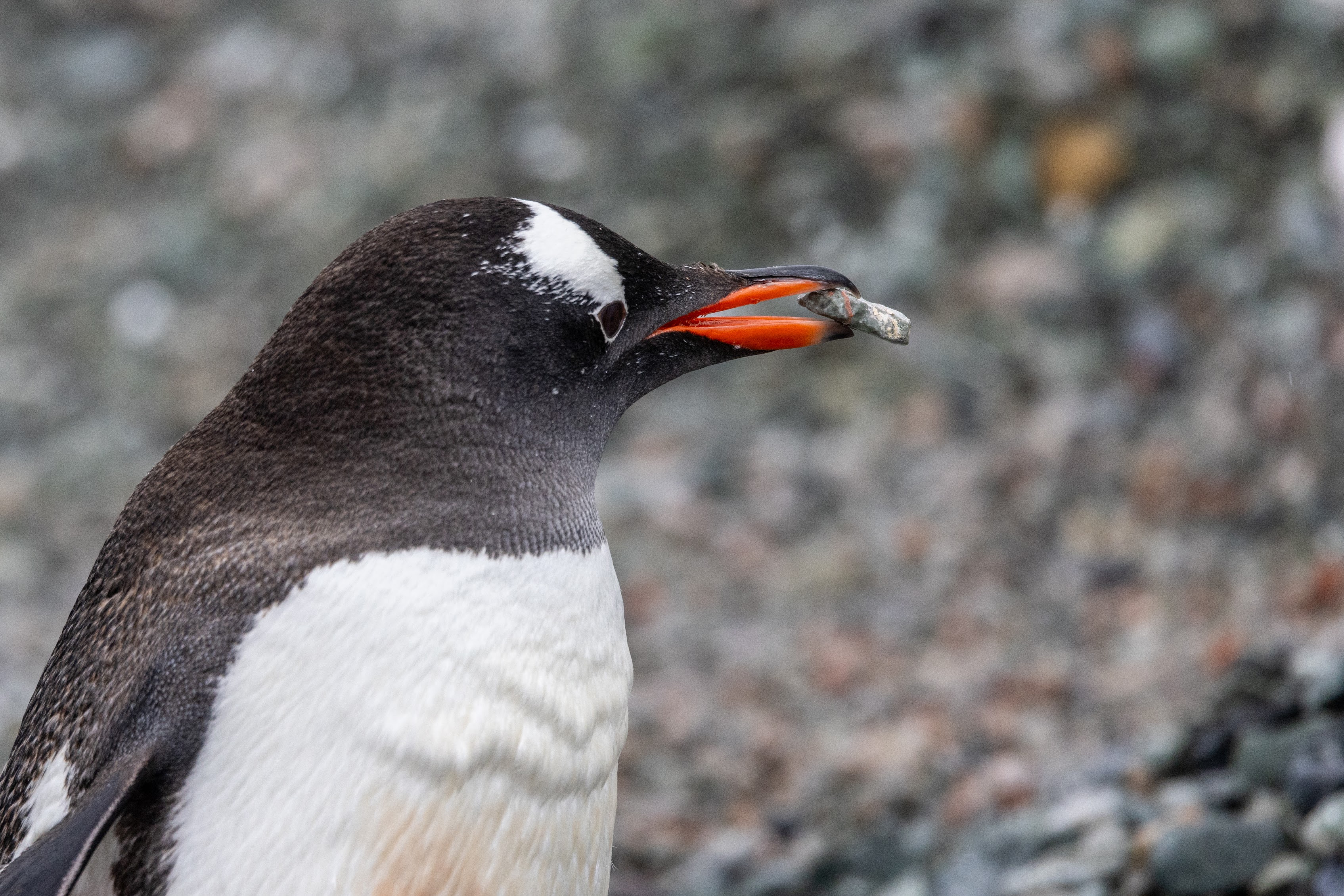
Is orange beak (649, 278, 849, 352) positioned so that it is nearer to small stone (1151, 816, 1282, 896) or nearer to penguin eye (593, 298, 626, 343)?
penguin eye (593, 298, 626, 343)

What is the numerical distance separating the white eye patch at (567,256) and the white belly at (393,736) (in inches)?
12.5

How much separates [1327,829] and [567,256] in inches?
55.3

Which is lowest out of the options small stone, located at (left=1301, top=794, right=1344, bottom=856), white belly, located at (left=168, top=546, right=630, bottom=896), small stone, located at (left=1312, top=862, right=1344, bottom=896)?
white belly, located at (left=168, top=546, right=630, bottom=896)

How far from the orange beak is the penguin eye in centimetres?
6

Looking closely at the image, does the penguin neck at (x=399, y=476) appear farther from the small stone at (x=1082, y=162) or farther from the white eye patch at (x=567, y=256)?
the small stone at (x=1082, y=162)

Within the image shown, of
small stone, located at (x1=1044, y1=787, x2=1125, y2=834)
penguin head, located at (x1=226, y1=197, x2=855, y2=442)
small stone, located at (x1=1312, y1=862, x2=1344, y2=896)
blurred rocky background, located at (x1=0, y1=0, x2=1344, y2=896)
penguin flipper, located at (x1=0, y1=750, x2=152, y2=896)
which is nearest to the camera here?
penguin flipper, located at (x1=0, y1=750, x2=152, y2=896)

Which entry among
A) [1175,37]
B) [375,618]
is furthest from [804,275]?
[1175,37]

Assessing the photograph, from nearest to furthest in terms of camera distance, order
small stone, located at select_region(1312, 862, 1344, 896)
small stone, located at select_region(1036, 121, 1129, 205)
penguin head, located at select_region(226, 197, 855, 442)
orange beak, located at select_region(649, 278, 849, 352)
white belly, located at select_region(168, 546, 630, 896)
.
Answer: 1. white belly, located at select_region(168, 546, 630, 896)
2. penguin head, located at select_region(226, 197, 855, 442)
3. orange beak, located at select_region(649, 278, 849, 352)
4. small stone, located at select_region(1312, 862, 1344, 896)
5. small stone, located at select_region(1036, 121, 1129, 205)

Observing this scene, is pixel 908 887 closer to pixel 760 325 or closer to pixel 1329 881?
pixel 1329 881

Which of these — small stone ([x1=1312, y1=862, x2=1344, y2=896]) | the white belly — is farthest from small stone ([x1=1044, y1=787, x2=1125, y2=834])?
the white belly

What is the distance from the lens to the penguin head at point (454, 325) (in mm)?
1691

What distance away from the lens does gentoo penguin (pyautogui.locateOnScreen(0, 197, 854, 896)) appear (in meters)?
1.55

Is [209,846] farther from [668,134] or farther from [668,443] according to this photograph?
[668,134]

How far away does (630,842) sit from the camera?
3080mm
